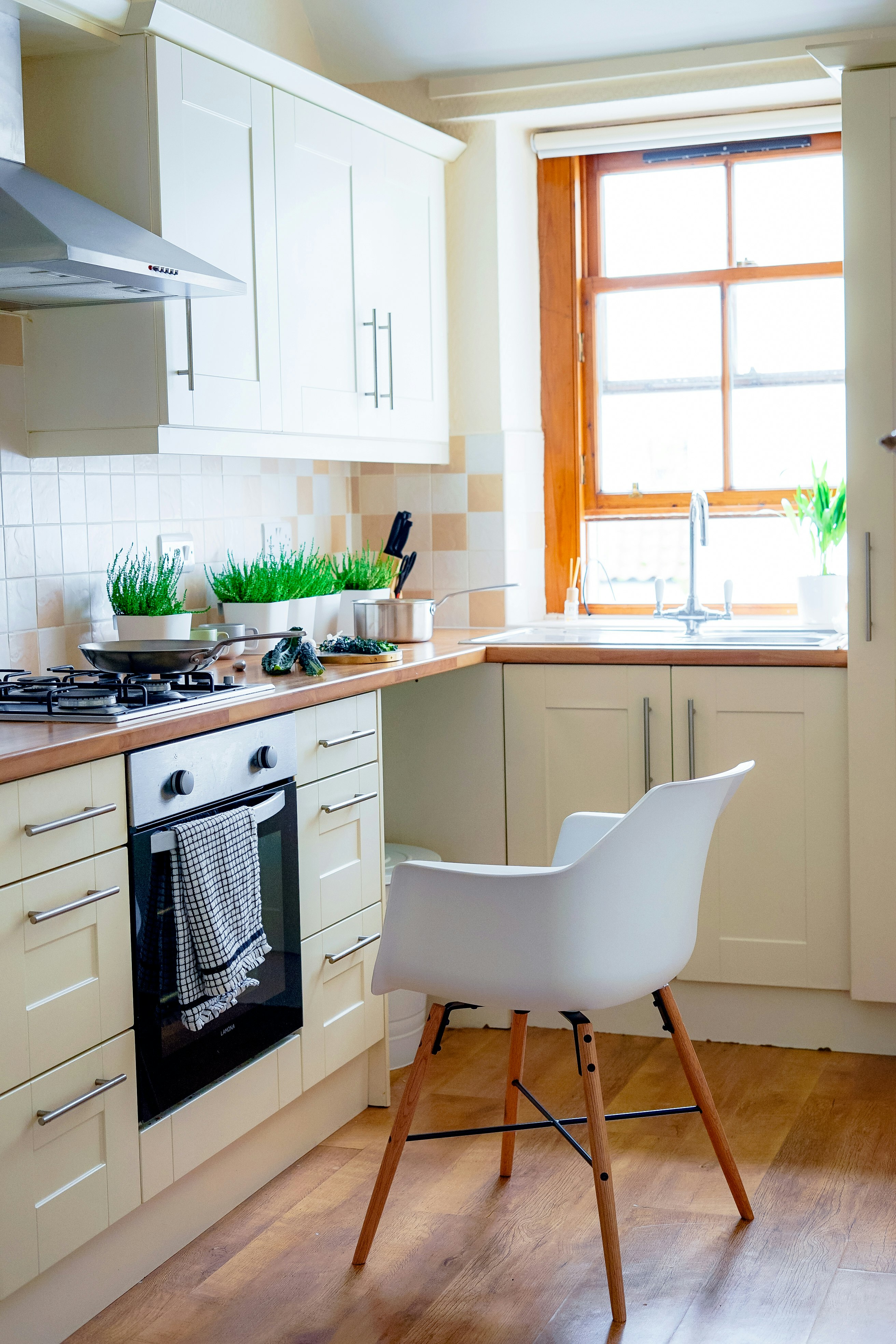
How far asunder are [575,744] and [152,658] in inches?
48.0

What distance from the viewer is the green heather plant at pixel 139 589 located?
109 inches

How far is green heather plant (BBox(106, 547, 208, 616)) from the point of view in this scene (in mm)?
2775

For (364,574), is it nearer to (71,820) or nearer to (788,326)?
(788,326)

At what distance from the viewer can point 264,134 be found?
2.84m

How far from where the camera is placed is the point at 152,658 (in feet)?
7.75

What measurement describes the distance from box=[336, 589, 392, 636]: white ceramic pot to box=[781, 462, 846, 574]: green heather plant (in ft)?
3.55

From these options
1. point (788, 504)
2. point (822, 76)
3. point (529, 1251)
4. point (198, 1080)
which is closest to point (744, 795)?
point (788, 504)

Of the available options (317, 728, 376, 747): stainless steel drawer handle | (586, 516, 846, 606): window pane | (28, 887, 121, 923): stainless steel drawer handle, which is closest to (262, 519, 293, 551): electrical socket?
(317, 728, 376, 747): stainless steel drawer handle

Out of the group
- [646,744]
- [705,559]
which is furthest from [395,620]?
[705,559]

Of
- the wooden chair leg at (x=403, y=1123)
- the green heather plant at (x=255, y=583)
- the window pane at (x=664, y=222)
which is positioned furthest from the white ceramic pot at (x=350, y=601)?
the wooden chair leg at (x=403, y=1123)

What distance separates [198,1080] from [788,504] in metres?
2.23

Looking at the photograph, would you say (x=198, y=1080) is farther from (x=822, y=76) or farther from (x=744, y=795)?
(x=822, y=76)

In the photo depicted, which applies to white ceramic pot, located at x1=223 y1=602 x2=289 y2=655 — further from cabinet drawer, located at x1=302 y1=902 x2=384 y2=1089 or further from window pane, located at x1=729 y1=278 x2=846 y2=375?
window pane, located at x1=729 y1=278 x2=846 y2=375

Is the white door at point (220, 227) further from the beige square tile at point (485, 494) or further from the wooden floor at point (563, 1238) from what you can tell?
the wooden floor at point (563, 1238)
